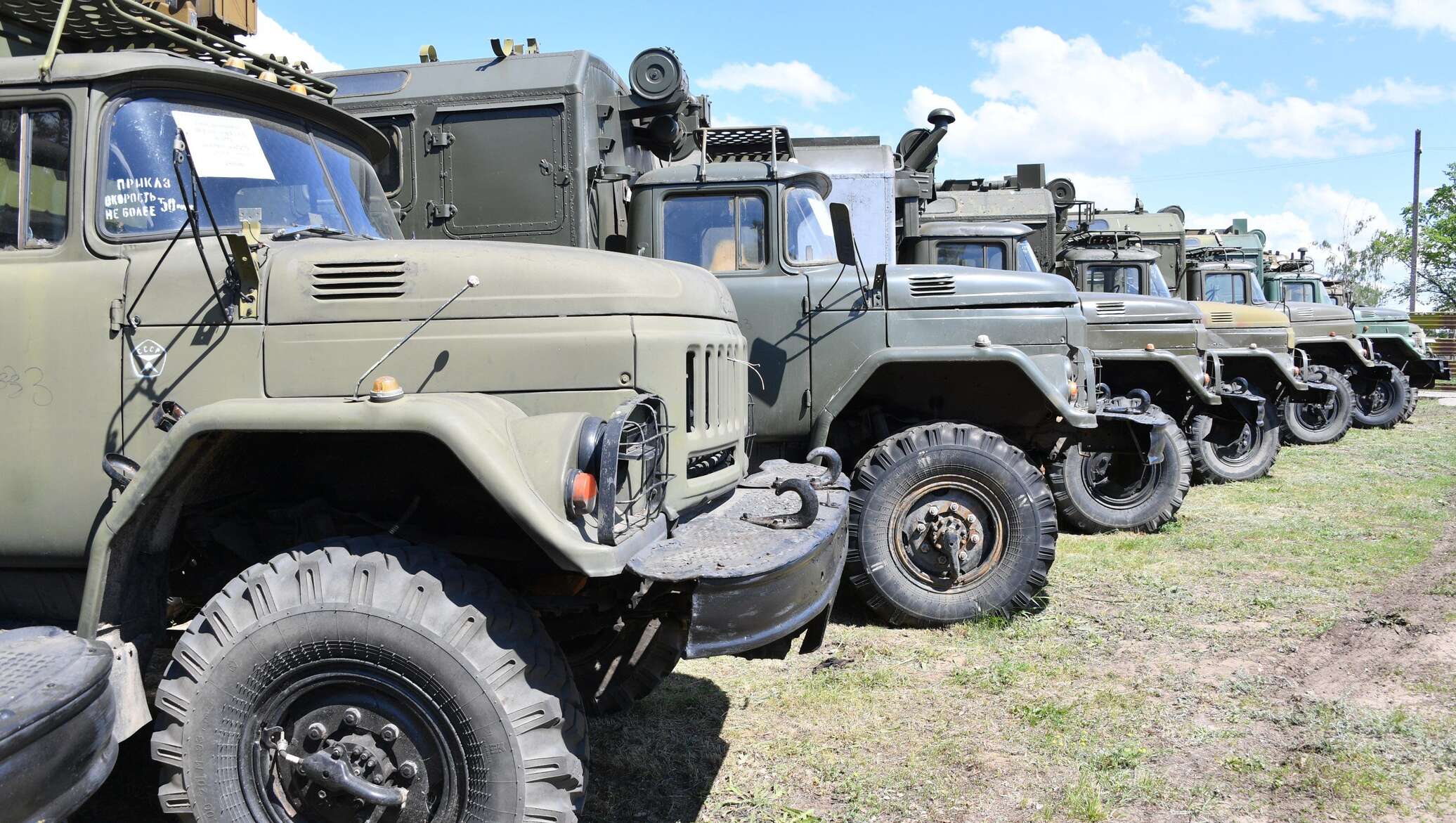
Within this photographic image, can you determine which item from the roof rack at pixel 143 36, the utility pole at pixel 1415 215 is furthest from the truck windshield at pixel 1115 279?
the utility pole at pixel 1415 215

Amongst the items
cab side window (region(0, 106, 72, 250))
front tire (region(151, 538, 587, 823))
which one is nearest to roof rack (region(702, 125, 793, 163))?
cab side window (region(0, 106, 72, 250))

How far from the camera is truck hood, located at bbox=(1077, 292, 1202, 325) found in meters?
9.84

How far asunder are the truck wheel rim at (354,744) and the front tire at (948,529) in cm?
338

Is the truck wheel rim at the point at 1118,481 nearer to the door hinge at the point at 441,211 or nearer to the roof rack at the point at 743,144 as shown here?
the roof rack at the point at 743,144

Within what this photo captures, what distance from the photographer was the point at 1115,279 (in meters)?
12.3

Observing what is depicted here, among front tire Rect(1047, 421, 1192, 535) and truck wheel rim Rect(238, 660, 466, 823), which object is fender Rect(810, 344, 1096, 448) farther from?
truck wheel rim Rect(238, 660, 466, 823)

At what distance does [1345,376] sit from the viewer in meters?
15.1

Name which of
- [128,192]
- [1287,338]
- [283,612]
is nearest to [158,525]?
[283,612]

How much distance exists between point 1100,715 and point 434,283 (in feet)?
10.8

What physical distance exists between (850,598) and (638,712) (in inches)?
85.0

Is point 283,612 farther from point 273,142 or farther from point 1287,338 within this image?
point 1287,338

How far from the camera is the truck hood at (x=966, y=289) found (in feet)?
20.6

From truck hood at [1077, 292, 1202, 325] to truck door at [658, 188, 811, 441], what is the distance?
4.66 meters

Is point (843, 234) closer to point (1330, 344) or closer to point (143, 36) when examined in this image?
point (143, 36)
